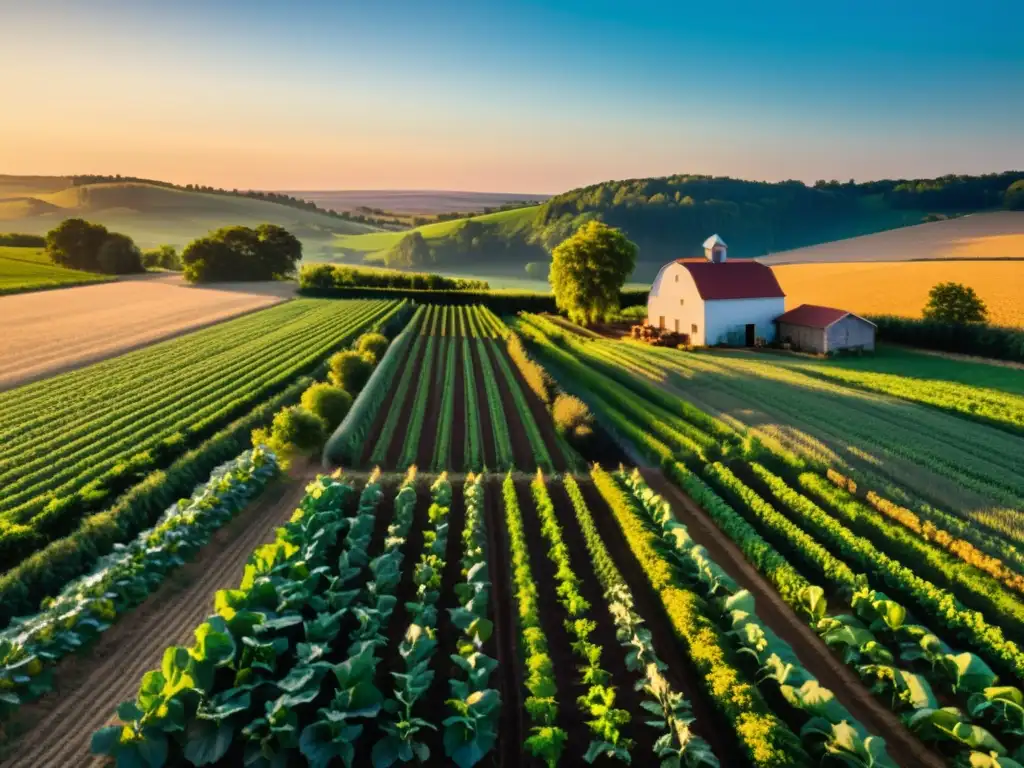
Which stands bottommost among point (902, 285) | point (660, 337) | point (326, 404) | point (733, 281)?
point (326, 404)

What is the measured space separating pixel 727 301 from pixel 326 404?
31140mm

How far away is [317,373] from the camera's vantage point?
34.3 m

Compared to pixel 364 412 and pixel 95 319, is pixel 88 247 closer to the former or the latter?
pixel 95 319

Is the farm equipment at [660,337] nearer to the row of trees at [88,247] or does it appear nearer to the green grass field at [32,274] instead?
the green grass field at [32,274]

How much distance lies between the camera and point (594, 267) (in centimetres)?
5734

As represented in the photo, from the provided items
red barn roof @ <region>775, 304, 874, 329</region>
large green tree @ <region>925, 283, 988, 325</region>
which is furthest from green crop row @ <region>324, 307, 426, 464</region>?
large green tree @ <region>925, 283, 988, 325</region>

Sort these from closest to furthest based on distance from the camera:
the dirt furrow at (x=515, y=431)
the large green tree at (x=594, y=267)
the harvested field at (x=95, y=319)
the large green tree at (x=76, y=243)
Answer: the dirt furrow at (x=515, y=431)
the harvested field at (x=95, y=319)
the large green tree at (x=594, y=267)
the large green tree at (x=76, y=243)

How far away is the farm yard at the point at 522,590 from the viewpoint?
9.59 m

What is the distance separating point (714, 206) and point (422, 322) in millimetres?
92405

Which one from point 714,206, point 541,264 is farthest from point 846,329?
point 714,206

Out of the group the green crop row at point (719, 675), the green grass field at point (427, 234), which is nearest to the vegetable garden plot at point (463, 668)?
the green crop row at point (719, 675)

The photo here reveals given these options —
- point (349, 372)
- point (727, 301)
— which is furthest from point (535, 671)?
point (727, 301)

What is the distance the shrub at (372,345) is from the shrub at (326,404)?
9731 millimetres

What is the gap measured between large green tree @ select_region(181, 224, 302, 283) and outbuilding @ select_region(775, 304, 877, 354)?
72377 mm
